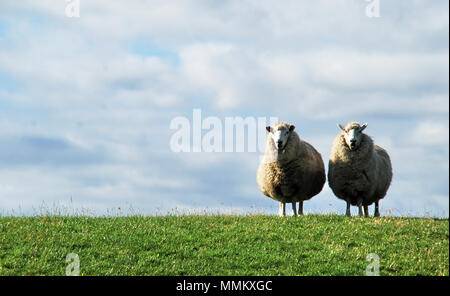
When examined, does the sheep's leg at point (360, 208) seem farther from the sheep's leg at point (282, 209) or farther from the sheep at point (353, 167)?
Result: the sheep's leg at point (282, 209)

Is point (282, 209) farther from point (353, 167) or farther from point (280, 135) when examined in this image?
point (353, 167)

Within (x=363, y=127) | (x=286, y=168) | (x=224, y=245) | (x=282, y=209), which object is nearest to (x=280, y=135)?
(x=286, y=168)

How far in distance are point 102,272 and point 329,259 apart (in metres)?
6.03

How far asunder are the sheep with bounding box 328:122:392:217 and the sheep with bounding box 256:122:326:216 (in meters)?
0.89

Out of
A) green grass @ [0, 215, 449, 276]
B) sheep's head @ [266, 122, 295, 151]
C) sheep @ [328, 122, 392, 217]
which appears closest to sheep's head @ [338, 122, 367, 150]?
sheep @ [328, 122, 392, 217]

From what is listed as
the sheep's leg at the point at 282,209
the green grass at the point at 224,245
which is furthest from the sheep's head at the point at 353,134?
the sheep's leg at the point at 282,209

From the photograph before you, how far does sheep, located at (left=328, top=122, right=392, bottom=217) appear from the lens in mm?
21312

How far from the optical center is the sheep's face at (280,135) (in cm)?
2073

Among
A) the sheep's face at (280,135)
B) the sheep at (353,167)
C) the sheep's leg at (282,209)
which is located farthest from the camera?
the sheep's leg at (282,209)

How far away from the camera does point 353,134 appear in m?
21.2

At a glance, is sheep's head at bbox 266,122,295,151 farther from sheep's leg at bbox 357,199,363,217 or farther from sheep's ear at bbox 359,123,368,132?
sheep's leg at bbox 357,199,363,217

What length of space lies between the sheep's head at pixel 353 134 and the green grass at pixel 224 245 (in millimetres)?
2882
